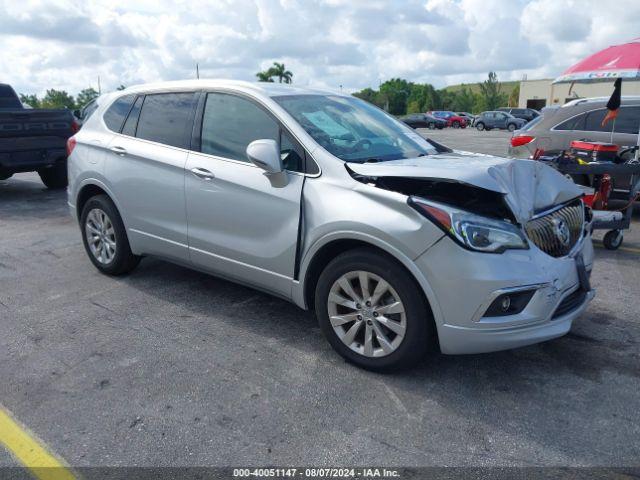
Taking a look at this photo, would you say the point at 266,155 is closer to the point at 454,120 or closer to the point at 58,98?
the point at 454,120

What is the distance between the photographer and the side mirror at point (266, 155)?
3488mm

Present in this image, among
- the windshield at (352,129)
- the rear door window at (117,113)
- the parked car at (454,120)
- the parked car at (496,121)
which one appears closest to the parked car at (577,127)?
the windshield at (352,129)

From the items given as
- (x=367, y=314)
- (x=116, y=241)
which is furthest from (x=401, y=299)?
(x=116, y=241)

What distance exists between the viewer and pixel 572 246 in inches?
139

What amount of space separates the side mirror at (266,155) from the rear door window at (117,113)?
199cm

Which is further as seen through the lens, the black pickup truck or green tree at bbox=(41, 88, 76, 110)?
green tree at bbox=(41, 88, 76, 110)

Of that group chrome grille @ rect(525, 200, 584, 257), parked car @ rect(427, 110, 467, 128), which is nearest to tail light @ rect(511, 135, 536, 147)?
chrome grille @ rect(525, 200, 584, 257)

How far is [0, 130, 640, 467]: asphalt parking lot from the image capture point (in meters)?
2.70

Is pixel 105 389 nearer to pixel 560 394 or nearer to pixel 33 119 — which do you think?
pixel 560 394

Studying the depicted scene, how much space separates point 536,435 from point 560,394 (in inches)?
18.6

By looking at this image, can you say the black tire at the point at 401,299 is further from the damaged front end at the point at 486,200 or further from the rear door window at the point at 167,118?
the rear door window at the point at 167,118

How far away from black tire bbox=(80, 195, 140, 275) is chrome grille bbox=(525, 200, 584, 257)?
11.0 ft

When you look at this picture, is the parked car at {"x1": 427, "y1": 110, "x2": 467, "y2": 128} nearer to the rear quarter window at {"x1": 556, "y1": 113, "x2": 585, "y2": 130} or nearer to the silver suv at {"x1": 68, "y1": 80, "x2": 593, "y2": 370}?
the rear quarter window at {"x1": 556, "y1": 113, "x2": 585, "y2": 130}

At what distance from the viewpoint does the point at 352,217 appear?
3.25 metres
